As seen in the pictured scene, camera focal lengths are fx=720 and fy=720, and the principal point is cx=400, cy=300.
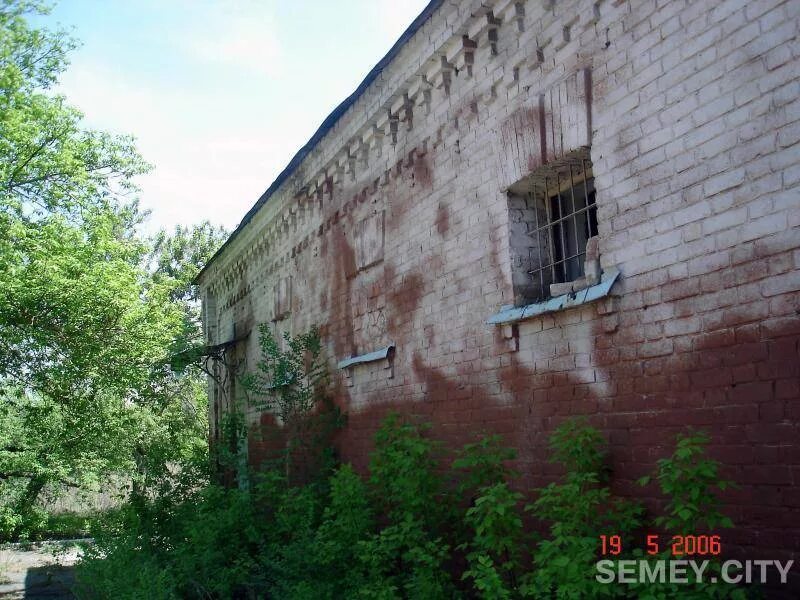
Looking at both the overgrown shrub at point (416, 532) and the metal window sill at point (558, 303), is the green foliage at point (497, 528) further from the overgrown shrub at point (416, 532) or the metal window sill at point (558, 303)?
the metal window sill at point (558, 303)

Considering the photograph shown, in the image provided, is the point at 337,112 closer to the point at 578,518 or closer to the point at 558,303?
the point at 558,303

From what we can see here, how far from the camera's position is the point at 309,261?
9945 mm

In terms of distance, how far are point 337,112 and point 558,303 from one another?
4.59 meters

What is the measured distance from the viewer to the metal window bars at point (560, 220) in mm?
5258

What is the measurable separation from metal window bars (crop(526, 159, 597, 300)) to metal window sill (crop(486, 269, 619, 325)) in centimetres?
32

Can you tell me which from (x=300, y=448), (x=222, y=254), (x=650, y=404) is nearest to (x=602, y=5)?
(x=650, y=404)

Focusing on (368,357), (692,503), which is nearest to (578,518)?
(692,503)

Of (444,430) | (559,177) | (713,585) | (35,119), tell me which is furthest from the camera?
(35,119)

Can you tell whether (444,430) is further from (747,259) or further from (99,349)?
(99,349)

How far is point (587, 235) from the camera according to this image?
5.30 metres

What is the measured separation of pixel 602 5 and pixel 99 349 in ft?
39.6

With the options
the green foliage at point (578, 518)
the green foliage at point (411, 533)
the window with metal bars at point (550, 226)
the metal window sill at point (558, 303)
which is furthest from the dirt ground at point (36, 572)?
the green foliage at point (578, 518)

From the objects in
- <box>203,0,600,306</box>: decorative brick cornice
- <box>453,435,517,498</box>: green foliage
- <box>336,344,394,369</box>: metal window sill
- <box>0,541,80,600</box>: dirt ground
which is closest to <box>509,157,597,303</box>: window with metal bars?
<box>203,0,600,306</box>: decorative brick cornice

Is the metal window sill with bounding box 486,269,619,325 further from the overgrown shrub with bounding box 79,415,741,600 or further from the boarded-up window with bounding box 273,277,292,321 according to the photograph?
the boarded-up window with bounding box 273,277,292,321
